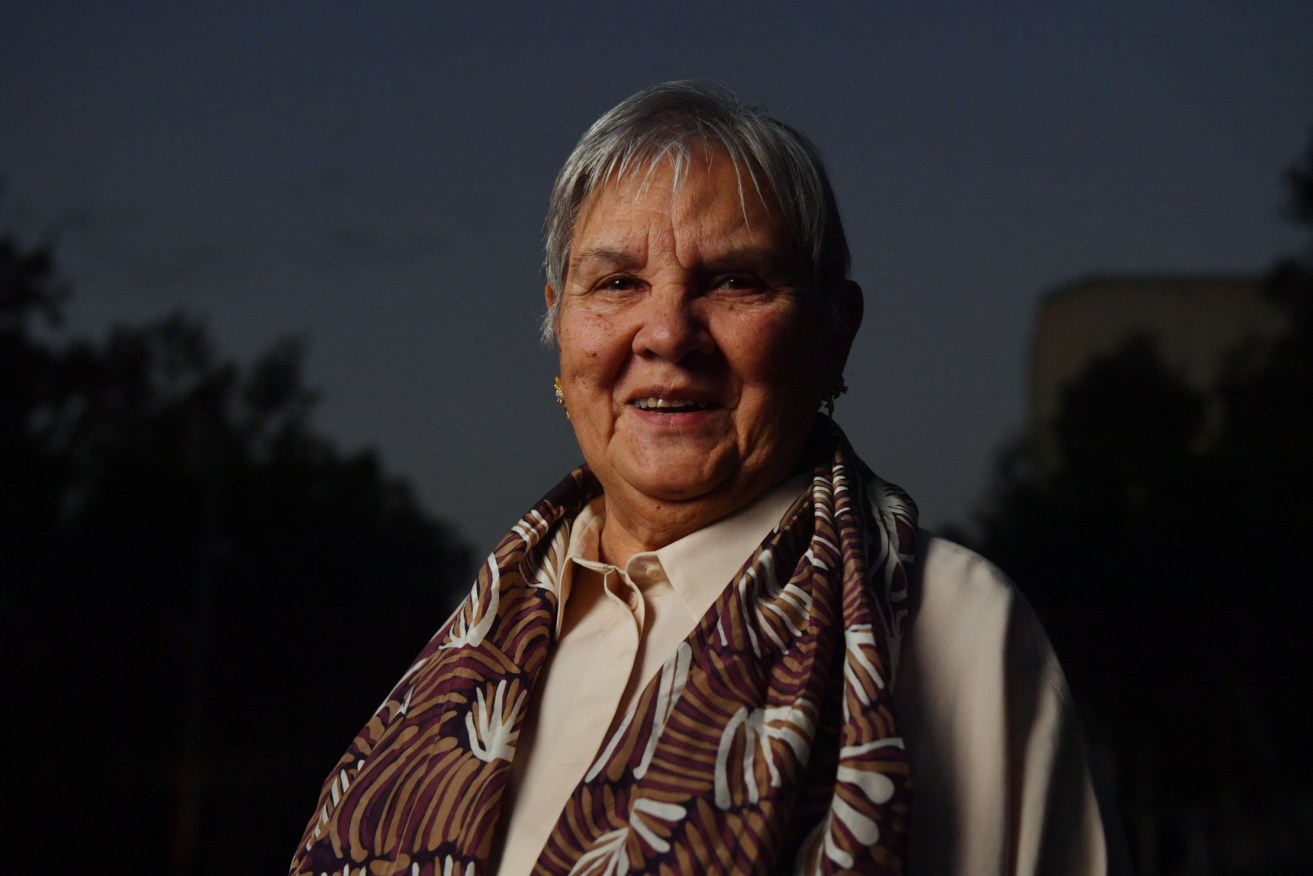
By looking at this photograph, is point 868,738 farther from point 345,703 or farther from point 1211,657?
point 345,703

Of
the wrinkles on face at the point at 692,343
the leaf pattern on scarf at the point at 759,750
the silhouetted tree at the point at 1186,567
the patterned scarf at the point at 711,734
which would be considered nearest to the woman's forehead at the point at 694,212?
the wrinkles on face at the point at 692,343

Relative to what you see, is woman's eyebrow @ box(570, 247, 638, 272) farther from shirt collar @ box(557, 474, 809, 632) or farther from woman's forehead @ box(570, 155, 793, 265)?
shirt collar @ box(557, 474, 809, 632)

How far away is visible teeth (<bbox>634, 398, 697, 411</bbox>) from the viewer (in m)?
1.39

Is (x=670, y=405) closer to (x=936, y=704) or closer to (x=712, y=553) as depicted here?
(x=712, y=553)

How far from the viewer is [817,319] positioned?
1427mm

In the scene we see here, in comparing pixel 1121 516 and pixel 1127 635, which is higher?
pixel 1121 516

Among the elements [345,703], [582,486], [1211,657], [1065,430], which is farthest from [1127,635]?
[582,486]

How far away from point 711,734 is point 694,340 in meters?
0.42

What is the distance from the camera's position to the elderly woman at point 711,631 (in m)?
1.18

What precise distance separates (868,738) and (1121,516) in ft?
20.6

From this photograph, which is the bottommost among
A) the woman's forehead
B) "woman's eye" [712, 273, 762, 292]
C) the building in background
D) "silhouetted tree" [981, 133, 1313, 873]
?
"silhouetted tree" [981, 133, 1313, 873]

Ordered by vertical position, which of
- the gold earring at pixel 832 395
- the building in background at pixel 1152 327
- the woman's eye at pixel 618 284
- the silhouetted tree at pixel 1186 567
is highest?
the woman's eye at pixel 618 284

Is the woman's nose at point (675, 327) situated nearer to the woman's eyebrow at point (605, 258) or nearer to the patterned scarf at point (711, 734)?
the woman's eyebrow at point (605, 258)

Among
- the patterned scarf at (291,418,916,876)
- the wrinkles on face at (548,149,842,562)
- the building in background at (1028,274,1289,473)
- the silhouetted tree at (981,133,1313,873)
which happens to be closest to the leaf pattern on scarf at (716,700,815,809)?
the patterned scarf at (291,418,916,876)
